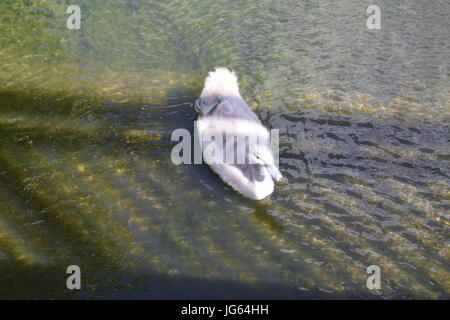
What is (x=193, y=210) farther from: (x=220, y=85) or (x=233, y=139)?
(x=220, y=85)

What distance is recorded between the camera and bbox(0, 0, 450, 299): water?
3.98 metres

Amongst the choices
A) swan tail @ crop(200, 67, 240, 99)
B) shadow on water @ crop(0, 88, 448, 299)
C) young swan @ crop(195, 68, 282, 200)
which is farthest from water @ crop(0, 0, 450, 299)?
swan tail @ crop(200, 67, 240, 99)

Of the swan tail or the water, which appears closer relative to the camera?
the water

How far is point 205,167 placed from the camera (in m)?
5.05

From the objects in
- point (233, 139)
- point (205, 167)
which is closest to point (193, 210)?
point (205, 167)

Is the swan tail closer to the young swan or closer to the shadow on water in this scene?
the young swan

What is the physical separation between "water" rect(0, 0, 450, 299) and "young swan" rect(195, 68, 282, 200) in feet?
0.53

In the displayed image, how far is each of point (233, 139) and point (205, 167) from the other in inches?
16.5

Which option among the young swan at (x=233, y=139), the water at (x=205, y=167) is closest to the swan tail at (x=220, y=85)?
the young swan at (x=233, y=139)

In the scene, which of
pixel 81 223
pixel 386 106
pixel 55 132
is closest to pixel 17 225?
pixel 81 223

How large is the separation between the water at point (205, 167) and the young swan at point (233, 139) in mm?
161

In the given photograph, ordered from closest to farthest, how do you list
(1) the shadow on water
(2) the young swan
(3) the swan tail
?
(1) the shadow on water < (2) the young swan < (3) the swan tail

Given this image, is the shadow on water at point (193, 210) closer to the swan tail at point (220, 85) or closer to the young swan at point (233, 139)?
the young swan at point (233, 139)

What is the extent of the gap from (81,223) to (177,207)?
34.1 inches
